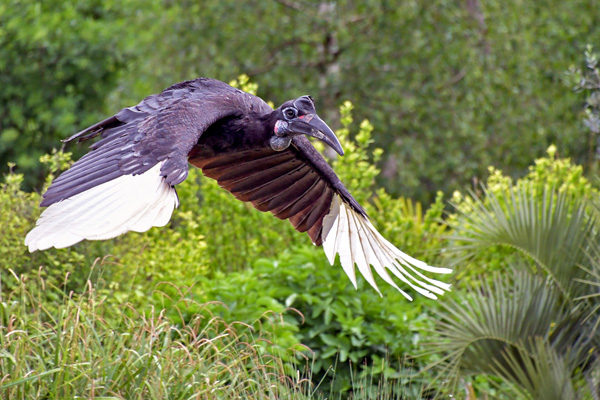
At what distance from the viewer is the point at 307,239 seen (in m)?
6.01

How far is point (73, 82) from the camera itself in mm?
10570

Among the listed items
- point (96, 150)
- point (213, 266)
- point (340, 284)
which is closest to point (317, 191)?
point (340, 284)

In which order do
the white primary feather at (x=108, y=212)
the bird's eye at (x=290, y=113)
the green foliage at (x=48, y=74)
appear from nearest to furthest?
the white primary feather at (x=108, y=212) < the bird's eye at (x=290, y=113) < the green foliage at (x=48, y=74)

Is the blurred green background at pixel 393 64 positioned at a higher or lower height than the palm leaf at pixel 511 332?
higher

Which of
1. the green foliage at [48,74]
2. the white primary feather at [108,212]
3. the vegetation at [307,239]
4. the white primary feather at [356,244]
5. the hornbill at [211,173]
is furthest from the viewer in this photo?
the green foliage at [48,74]

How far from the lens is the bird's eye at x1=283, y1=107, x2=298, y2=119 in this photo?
401cm

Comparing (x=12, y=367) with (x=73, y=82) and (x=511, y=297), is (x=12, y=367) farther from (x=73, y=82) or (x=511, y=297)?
(x=73, y=82)

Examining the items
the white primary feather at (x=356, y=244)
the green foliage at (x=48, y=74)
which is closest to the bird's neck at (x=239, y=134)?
the white primary feather at (x=356, y=244)

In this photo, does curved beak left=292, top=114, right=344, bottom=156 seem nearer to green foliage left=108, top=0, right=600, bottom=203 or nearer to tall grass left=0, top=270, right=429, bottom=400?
tall grass left=0, top=270, right=429, bottom=400

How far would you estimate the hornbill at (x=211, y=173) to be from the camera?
10.0ft

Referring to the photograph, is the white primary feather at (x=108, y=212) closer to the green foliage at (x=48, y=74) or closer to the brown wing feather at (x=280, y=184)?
the brown wing feather at (x=280, y=184)

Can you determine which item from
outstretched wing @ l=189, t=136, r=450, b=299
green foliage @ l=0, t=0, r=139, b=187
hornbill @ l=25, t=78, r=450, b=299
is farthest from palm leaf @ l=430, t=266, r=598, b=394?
green foliage @ l=0, t=0, r=139, b=187

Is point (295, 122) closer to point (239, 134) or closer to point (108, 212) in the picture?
point (239, 134)

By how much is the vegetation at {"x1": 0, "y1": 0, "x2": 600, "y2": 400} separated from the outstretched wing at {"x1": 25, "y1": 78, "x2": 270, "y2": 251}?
660mm
